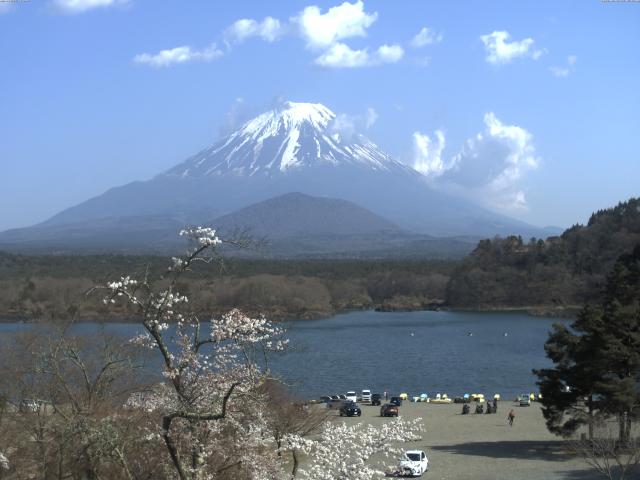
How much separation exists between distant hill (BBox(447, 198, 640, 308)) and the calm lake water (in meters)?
7.43

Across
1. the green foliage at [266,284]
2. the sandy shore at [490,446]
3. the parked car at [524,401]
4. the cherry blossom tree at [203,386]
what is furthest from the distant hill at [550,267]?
the cherry blossom tree at [203,386]

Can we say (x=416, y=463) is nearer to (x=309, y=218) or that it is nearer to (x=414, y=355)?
(x=414, y=355)

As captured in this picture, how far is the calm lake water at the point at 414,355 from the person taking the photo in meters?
27.5

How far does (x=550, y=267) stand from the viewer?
6134 cm

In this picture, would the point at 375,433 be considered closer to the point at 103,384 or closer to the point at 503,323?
the point at 103,384

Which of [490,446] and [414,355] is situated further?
[414,355]

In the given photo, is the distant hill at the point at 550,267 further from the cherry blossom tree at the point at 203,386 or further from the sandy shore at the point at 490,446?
the cherry blossom tree at the point at 203,386

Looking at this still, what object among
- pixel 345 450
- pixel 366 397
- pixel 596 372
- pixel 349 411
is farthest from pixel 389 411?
pixel 345 450

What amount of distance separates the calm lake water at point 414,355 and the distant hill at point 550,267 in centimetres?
743

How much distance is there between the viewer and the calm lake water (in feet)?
90.4

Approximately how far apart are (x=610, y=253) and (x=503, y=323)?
14.1 m

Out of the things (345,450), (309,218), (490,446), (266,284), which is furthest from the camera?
(309,218)

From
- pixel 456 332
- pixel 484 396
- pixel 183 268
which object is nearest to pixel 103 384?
pixel 183 268

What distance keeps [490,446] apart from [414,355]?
19.5 m
